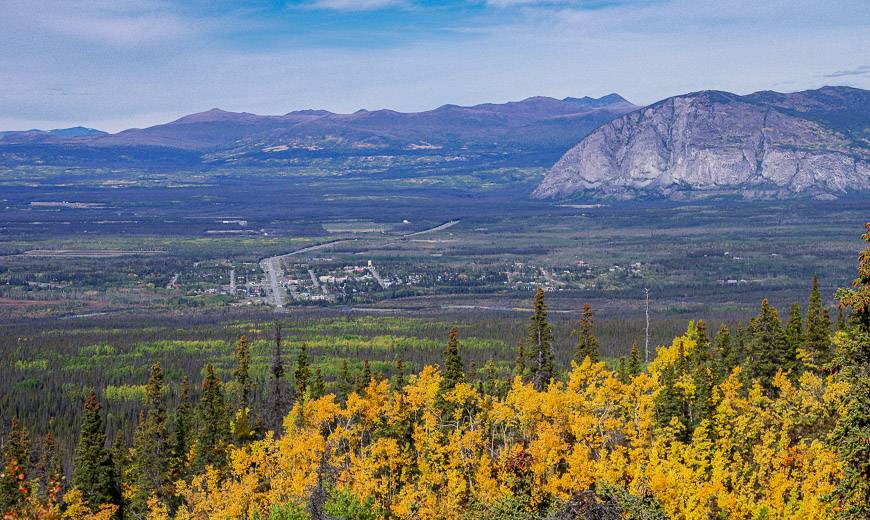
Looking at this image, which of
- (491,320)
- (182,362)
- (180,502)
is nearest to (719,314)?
(491,320)

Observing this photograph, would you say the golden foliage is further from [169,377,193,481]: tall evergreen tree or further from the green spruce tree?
the green spruce tree

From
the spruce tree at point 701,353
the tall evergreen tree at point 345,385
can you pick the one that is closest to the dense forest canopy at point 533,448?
the spruce tree at point 701,353

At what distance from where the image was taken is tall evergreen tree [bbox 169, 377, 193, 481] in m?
64.4

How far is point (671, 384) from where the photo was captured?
54.7m

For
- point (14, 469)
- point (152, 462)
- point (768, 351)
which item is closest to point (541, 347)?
point (768, 351)

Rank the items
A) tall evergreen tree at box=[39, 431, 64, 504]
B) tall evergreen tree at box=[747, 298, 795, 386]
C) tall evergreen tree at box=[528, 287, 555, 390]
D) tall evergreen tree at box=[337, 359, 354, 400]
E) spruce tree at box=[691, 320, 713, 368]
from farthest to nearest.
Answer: tall evergreen tree at box=[337, 359, 354, 400]
spruce tree at box=[691, 320, 713, 368]
tall evergreen tree at box=[747, 298, 795, 386]
tall evergreen tree at box=[528, 287, 555, 390]
tall evergreen tree at box=[39, 431, 64, 504]

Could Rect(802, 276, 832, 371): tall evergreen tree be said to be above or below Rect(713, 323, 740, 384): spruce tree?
above

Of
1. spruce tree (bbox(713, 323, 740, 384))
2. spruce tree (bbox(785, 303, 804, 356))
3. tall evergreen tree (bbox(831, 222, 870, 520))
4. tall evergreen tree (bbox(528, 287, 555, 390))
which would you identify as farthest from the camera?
spruce tree (bbox(785, 303, 804, 356))

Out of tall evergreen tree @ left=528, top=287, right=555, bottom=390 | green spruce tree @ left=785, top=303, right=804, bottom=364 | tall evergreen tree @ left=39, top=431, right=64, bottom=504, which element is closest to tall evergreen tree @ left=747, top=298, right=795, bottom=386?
green spruce tree @ left=785, top=303, right=804, bottom=364

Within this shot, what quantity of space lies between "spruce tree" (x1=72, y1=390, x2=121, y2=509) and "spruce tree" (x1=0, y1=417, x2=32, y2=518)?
3041 millimetres

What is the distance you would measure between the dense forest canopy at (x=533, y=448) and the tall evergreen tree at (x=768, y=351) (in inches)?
4.9

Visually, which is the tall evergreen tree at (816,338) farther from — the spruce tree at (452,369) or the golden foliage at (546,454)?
the spruce tree at (452,369)

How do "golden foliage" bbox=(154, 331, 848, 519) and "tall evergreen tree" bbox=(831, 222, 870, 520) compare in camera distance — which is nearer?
"tall evergreen tree" bbox=(831, 222, 870, 520)

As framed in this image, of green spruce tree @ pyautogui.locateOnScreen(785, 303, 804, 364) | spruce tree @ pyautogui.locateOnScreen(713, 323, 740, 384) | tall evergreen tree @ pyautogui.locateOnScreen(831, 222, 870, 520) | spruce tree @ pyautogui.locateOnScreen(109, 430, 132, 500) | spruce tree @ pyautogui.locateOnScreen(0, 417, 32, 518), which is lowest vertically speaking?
spruce tree @ pyautogui.locateOnScreen(109, 430, 132, 500)
